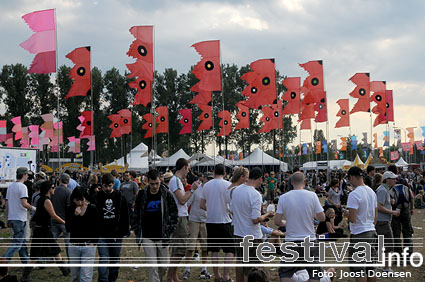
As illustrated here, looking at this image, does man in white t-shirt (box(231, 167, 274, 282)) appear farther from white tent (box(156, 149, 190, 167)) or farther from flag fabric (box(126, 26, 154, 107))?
white tent (box(156, 149, 190, 167))

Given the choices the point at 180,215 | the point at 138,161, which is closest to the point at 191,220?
the point at 180,215

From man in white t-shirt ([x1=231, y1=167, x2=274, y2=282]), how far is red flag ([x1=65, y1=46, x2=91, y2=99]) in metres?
10.2

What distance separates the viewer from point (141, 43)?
14.0 meters

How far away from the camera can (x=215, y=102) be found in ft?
200

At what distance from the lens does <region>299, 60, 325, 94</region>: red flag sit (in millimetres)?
20391

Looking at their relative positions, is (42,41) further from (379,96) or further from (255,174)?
(379,96)

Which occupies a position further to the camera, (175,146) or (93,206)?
(175,146)

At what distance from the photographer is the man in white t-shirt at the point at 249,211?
5468 millimetres

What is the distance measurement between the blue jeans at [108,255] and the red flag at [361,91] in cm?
1891

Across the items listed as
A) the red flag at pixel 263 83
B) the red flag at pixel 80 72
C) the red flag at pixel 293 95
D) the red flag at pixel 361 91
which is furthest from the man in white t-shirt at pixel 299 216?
the red flag at pixel 361 91

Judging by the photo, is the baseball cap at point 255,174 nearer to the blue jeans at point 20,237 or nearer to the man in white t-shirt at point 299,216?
the man in white t-shirt at point 299,216

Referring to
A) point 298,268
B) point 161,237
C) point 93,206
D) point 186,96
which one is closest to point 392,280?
point 298,268

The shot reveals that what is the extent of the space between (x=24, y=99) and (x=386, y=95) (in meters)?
47.2

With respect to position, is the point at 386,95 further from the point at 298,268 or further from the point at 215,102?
the point at 215,102
